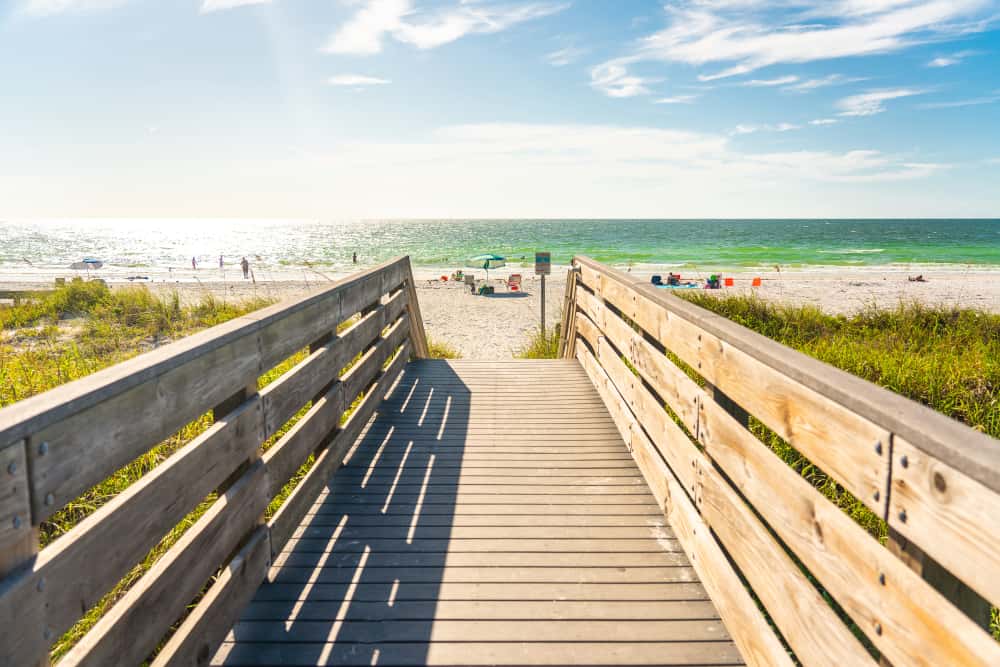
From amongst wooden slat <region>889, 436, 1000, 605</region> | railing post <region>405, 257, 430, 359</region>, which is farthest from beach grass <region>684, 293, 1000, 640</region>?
railing post <region>405, 257, 430, 359</region>

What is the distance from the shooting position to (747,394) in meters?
1.95

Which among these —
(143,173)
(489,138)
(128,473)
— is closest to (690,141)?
(489,138)

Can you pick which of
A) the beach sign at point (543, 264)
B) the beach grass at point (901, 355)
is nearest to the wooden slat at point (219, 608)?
the beach grass at point (901, 355)

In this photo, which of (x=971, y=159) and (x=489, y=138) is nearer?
(x=489, y=138)

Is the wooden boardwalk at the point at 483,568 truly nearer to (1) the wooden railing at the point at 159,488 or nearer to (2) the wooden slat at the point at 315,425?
(1) the wooden railing at the point at 159,488

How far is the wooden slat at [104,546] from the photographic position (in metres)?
1.08

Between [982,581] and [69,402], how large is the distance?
68.5 inches

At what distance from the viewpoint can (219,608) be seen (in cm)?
196

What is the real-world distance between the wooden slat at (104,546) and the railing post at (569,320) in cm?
503

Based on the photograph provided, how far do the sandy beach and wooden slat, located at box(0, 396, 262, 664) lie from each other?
34.7 feet

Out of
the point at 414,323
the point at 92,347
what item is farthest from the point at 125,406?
the point at 92,347

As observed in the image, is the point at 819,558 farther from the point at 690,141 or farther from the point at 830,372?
the point at 690,141

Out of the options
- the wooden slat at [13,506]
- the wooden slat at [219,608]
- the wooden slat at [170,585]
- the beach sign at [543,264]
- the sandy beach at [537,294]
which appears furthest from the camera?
the sandy beach at [537,294]

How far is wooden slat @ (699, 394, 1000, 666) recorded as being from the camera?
3.18 ft
